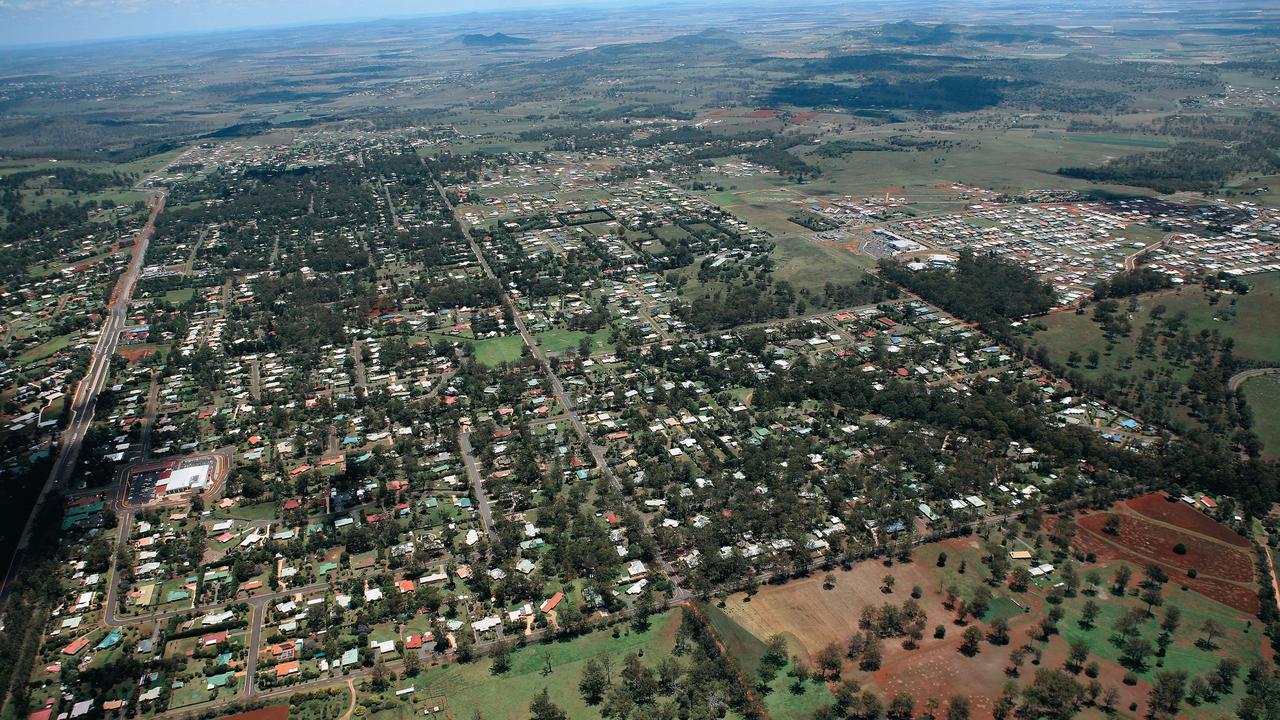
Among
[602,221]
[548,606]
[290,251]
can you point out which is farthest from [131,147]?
[548,606]

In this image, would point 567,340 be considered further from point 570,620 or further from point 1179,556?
point 1179,556

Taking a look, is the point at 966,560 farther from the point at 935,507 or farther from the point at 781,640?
the point at 781,640

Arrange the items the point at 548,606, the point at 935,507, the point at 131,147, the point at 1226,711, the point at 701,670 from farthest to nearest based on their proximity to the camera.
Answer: the point at 131,147 < the point at 935,507 < the point at 548,606 < the point at 701,670 < the point at 1226,711

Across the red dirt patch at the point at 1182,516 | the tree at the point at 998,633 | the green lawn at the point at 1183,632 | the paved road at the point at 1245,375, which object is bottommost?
the green lawn at the point at 1183,632

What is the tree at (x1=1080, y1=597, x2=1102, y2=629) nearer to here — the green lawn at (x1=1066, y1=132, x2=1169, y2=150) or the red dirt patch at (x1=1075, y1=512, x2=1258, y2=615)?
the red dirt patch at (x1=1075, y1=512, x2=1258, y2=615)

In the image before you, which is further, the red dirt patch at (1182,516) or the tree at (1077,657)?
the red dirt patch at (1182,516)

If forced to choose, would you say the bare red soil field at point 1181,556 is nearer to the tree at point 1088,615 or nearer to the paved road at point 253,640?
the tree at point 1088,615

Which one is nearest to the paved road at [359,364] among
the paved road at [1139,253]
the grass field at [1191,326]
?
the grass field at [1191,326]

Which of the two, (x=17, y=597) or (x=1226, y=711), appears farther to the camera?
(x=17, y=597)
